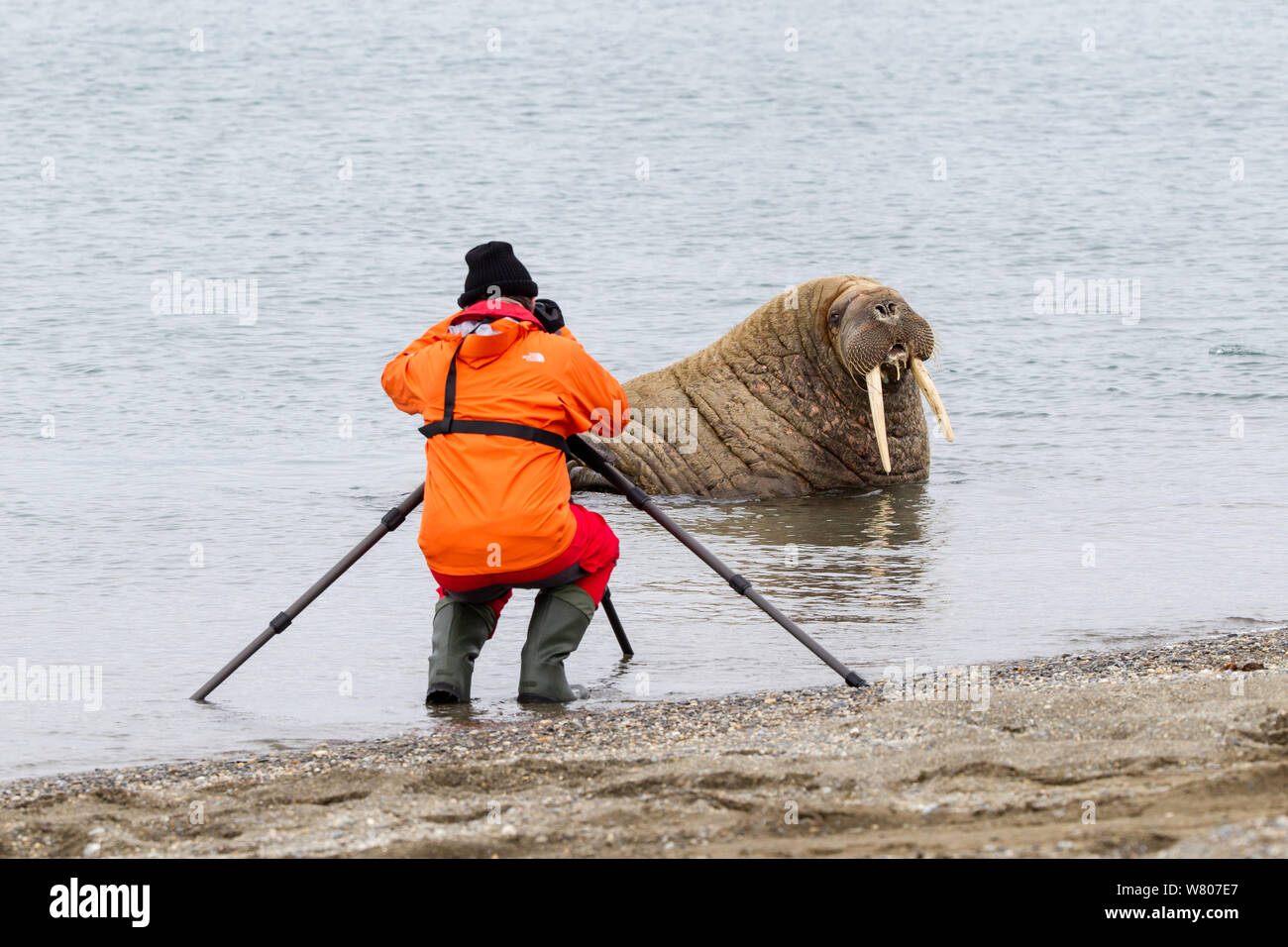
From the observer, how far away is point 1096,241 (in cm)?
2314

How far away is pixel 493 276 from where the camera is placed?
224 inches

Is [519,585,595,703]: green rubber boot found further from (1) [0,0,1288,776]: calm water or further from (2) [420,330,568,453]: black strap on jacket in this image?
(2) [420,330,568,453]: black strap on jacket

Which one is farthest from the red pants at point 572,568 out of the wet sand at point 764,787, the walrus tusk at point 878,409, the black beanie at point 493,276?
the walrus tusk at point 878,409

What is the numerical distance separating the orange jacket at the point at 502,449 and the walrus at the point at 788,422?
14.8 feet

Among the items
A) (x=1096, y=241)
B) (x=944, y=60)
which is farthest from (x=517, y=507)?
(x=944, y=60)

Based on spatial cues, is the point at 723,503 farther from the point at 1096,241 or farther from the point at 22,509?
the point at 1096,241

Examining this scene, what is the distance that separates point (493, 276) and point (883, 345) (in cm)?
436

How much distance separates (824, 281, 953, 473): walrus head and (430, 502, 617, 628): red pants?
395cm

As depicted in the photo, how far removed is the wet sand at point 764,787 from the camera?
3.69 metres

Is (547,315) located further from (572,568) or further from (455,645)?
(455,645)

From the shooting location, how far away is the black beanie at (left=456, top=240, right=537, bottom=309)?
18.7ft

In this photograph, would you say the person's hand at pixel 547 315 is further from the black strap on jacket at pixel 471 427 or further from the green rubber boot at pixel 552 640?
the green rubber boot at pixel 552 640

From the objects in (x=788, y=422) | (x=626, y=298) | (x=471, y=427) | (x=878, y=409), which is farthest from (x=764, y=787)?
(x=626, y=298)
